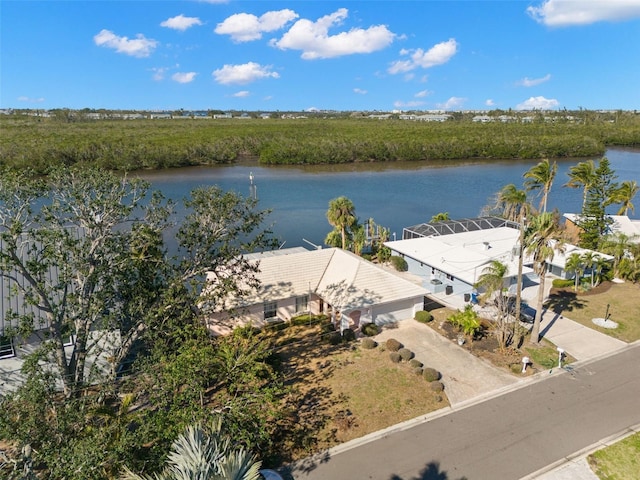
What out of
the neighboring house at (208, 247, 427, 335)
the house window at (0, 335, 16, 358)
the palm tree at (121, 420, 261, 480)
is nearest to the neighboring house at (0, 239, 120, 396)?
the house window at (0, 335, 16, 358)

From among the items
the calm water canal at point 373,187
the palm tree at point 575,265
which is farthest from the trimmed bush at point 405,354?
the calm water canal at point 373,187

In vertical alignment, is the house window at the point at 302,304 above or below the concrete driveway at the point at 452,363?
above

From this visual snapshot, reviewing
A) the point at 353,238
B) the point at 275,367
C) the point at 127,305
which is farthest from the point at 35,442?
the point at 353,238

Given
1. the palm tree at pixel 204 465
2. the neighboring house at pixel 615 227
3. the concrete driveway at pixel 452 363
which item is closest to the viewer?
the palm tree at pixel 204 465

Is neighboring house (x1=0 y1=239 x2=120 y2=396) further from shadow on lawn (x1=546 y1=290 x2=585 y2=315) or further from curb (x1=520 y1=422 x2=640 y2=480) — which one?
shadow on lawn (x1=546 y1=290 x2=585 y2=315)

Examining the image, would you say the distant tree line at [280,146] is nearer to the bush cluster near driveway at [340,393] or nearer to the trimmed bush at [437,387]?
the bush cluster near driveway at [340,393]

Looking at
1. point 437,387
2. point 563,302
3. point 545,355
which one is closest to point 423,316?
point 545,355
